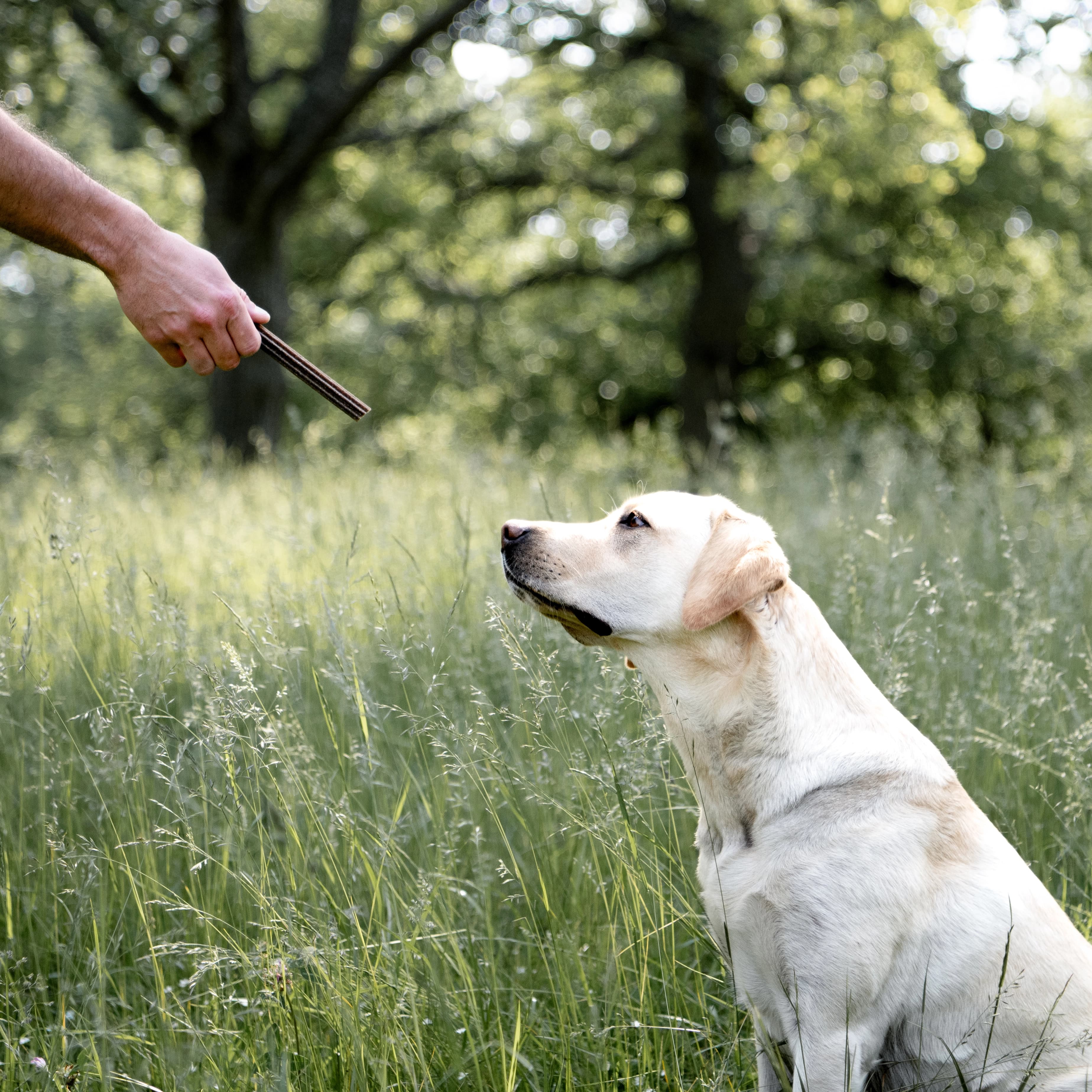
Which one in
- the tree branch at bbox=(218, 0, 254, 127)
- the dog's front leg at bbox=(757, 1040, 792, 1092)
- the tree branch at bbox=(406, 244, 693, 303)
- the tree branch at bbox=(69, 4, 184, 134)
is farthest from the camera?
the tree branch at bbox=(406, 244, 693, 303)

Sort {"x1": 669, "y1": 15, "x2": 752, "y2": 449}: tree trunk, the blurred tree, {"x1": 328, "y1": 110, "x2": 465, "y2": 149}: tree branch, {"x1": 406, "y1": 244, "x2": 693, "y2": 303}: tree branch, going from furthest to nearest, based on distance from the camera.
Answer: {"x1": 406, "y1": 244, "x2": 693, "y2": 303}: tree branch → {"x1": 669, "y1": 15, "x2": 752, "y2": 449}: tree trunk → {"x1": 328, "y1": 110, "x2": 465, "y2": 149}: tree branch → the blurred tree

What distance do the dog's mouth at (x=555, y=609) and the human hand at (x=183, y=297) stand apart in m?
0.90

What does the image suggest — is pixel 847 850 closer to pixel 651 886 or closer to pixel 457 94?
pixel 651 886

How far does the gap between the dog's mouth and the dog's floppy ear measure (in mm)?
227

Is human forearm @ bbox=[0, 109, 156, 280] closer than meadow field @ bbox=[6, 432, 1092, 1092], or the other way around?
meadow field @ bbox=[6, 432, 1092, 1092]

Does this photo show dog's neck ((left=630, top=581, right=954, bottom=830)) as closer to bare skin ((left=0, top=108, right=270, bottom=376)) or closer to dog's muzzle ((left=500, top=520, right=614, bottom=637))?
dog's muzzle ((left=500, top=520, right=614, bottom=637))

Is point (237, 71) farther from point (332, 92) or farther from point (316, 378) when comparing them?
point (316, 378)

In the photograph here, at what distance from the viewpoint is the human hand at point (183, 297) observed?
→ 8.25 ft

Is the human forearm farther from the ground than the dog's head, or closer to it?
farther from the ground

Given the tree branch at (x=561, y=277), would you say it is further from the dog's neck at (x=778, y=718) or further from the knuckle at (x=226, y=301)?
the dog's neck at (x=778, y=718)

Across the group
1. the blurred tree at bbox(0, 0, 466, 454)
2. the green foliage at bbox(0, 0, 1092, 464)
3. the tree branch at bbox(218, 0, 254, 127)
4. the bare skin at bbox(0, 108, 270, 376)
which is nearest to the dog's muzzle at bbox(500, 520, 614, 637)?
the bare skin at bbox(0, 108, 270, 376)

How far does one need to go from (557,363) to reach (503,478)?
1213 centimetres

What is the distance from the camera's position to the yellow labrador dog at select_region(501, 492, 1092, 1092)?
6.89ft

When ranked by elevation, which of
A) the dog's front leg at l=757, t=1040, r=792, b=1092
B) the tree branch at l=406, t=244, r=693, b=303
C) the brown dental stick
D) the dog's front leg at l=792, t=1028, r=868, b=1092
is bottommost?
the tree branch at l=406, t=244, r=693, b=303
